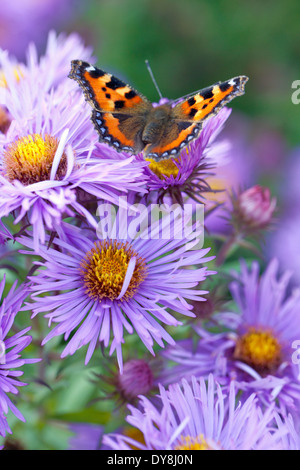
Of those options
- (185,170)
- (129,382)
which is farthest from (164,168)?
(129,382)

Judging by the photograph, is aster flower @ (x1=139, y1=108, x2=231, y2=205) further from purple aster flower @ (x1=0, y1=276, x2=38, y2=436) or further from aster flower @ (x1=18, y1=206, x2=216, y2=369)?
purple aster flower @ (x1=0, y1=276, x2=38, y2=436)

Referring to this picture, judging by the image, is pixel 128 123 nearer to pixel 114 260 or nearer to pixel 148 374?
pixel 114 260

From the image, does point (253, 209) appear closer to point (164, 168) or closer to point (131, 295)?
point (164, 168)

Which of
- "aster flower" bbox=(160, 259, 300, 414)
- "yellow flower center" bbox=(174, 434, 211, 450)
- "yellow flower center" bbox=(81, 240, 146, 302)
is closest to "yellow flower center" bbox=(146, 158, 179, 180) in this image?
"yellow flower center" bbox=(81, 240, 146, 302)

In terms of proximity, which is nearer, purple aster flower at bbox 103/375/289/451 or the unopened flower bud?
purple aster flower at bbox 103/375/289/451

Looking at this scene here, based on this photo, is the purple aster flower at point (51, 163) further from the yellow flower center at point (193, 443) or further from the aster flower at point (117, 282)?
the yellow flower center at point (193, 443)
